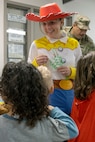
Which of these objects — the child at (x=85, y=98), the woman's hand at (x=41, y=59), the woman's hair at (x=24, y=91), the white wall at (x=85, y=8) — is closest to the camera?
the woman's hair at (x=24, y=91)

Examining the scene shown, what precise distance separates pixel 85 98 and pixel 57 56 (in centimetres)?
36

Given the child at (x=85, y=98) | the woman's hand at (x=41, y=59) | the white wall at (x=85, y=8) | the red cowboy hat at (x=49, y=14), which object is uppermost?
the white wall at (x=85, y=8)

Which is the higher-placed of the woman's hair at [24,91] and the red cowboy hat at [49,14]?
the red cowboy hat at [49,14]

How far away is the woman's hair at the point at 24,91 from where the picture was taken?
0.95 m

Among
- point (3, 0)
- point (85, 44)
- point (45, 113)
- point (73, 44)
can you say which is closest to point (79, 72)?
point (73, 44)

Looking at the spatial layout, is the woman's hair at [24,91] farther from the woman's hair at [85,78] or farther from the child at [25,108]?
the woman's hair at [85,78]

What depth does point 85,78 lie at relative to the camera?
1.35 metres

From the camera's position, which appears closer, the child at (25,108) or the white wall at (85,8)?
the child at (25,108)

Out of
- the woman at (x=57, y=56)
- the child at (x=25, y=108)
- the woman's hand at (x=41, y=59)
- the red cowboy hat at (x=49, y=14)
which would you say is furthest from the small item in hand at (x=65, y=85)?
the child at (x=25, y=108)

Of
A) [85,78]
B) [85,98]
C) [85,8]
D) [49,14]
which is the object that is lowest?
[85,98]

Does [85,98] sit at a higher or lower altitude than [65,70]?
lower

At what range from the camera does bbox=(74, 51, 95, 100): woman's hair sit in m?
1.34

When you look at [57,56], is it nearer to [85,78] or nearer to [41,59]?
[41,59]

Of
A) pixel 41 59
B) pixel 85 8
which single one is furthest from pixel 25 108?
pixel 85 8
